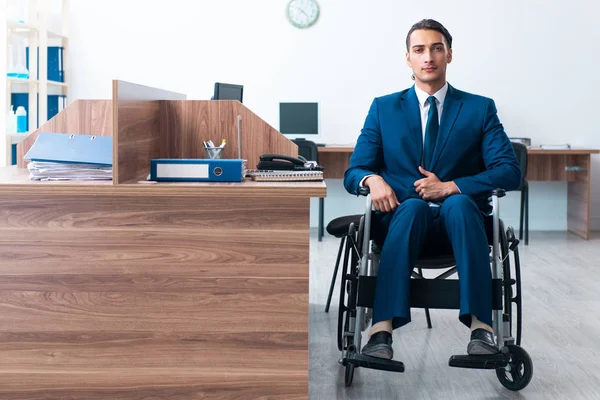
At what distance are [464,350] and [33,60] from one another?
13.1 feet

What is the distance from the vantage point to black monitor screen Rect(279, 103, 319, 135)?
6.23 metres

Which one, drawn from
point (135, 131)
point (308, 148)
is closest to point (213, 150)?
point (135, 131)

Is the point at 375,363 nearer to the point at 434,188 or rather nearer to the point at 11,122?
the point at 434,188

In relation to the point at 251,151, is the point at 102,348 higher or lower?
lower

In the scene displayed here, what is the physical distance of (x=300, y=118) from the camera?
246 inches

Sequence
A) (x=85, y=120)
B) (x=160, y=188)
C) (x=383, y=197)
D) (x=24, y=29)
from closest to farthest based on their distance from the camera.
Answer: (x=160, y=188), (x=383, y=197), (x=85, y=120), (x=24, y=29)

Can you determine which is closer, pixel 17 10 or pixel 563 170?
pixel 17 10

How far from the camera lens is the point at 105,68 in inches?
256

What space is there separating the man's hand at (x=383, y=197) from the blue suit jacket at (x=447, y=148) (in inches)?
4.1

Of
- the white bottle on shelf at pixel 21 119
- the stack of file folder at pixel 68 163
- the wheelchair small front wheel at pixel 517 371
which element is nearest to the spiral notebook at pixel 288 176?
the stack of file folder at pixel 68 163

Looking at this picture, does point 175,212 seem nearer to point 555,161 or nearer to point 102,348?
point 102,348

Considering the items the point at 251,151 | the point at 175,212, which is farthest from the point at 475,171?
the point at 175,212

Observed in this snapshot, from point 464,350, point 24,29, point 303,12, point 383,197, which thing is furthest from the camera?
point 303,12

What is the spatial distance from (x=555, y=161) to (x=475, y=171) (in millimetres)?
3688
